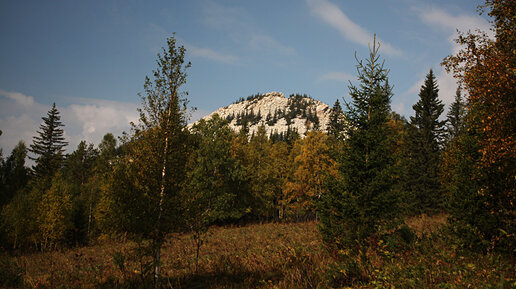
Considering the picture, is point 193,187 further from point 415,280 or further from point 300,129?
point 300,129

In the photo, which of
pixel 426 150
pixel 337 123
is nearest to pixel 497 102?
pixel 426 150

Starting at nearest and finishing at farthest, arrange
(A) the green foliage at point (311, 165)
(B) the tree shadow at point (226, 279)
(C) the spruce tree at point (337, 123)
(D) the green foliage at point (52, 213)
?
1. (B) the tree shadow at point (226, 279)
2. (C) the spruce tree at point (337, 123)
3. (D) the green foliage at point (52, 213)
4. (A) the green foliage at point (311, 165)

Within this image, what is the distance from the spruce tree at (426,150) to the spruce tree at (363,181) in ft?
56.1

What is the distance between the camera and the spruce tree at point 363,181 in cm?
1008

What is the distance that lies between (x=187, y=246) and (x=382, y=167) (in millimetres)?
15518

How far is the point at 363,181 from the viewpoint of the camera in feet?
35.6

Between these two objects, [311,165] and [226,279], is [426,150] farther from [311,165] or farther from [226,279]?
[226,279]

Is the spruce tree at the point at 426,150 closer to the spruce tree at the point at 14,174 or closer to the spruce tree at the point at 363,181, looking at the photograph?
the spruce tree at the point at 363,181

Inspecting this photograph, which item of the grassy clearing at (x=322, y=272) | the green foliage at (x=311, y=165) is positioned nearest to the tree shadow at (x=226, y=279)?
the grassy clearing at (x=322, y=272)

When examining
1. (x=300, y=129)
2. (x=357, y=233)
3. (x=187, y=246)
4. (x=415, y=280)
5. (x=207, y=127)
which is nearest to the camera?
(x=415, y=280)

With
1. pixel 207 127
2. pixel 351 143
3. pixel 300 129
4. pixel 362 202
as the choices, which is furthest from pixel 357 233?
pixel 300 129

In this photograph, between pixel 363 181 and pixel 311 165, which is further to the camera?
pixel 311 165

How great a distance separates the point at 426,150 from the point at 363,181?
2159cm

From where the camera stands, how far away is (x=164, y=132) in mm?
8375
